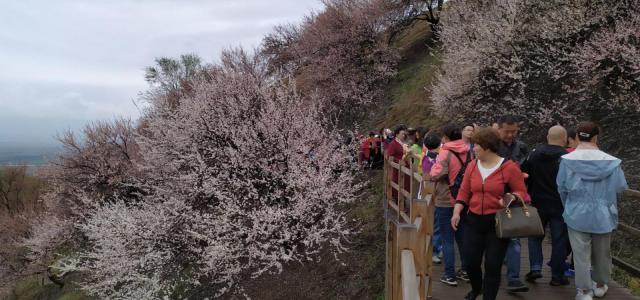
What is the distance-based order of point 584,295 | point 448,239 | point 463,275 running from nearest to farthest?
point 584,295 < point 448,239 < point 463,275

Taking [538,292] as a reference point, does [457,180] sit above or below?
above

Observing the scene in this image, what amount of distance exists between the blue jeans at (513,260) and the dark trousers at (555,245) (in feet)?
0.96

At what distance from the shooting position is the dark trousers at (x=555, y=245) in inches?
175

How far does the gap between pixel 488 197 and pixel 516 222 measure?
0.29 metres

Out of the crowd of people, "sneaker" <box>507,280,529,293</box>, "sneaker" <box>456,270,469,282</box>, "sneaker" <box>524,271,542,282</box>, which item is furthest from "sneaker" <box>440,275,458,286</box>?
"sneaker" <box>524,271,542,282</box>

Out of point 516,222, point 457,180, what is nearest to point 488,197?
point 516,222

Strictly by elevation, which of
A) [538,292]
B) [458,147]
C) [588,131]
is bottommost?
[538,292]

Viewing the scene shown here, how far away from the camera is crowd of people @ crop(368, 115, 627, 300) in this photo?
347 centimetres

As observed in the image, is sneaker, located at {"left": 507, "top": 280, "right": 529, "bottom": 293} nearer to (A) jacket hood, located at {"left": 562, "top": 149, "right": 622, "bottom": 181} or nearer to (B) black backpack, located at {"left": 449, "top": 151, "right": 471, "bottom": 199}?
(B) black backpack, located at {"left": 449, "top": 151, "right": 471, "bottom": 199}

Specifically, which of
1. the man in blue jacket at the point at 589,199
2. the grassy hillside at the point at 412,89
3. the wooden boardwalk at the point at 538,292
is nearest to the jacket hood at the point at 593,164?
the man in blue jacket at the point at 589,199

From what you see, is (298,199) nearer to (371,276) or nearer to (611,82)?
(371,276)

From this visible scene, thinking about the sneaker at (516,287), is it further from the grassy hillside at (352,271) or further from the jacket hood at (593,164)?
the grassy hillside at (352,271)

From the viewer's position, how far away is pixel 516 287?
4344 millimetres

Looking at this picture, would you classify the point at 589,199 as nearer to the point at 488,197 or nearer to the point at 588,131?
the point at 588,131
